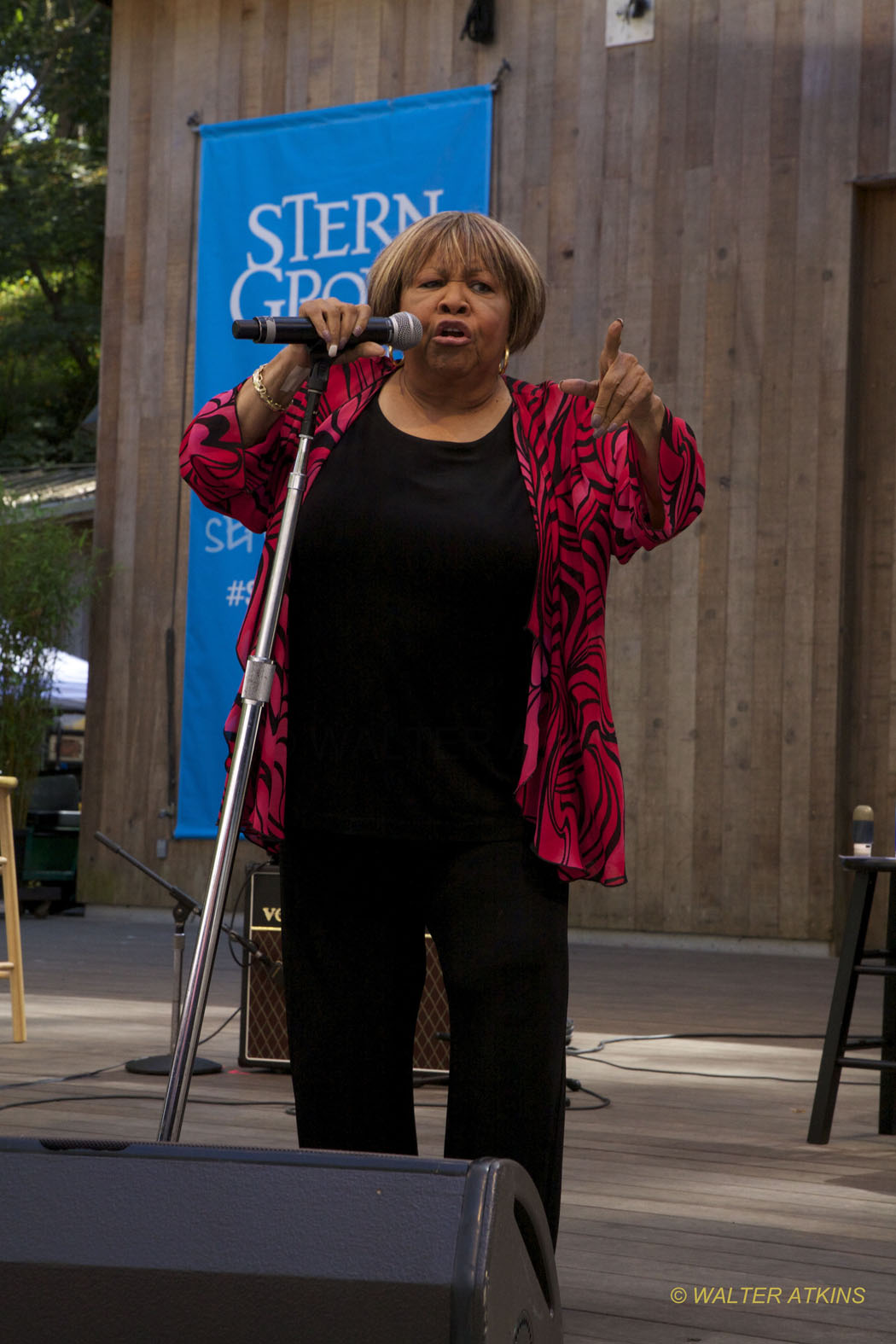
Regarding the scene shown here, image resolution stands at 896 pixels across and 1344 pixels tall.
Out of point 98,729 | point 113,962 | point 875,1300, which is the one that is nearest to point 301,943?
point 875,1300

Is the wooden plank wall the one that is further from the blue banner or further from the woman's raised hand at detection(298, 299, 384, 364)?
the woman's raised hand at detection(298, 299, 384, 364)

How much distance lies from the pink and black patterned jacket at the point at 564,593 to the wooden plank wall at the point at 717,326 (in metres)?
5.98

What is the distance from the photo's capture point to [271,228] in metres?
8.79

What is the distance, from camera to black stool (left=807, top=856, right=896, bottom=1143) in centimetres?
334

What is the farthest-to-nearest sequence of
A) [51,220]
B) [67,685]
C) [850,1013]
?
[51,220] < [67,685] < [850,1013]

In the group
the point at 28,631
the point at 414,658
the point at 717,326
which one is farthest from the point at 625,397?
the point at 28,631

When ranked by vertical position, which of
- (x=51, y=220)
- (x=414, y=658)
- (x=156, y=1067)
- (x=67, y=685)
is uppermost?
(x=51, y=220)

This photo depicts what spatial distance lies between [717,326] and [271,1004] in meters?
4.78

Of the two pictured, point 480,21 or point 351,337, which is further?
point 480,21

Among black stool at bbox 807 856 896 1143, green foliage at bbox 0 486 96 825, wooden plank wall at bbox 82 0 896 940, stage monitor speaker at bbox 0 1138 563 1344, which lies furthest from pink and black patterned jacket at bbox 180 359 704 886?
green foliage at bbox 0 486 96 825

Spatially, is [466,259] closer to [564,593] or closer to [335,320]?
[335,320]

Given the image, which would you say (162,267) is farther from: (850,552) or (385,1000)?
(385,1000)

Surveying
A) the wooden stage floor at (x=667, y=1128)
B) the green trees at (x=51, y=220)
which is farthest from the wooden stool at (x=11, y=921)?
the green trees at (x=51, y=220)

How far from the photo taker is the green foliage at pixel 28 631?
9.28 meters
